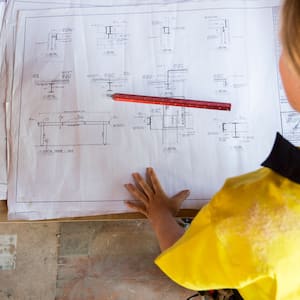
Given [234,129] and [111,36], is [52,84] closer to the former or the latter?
[111,36]

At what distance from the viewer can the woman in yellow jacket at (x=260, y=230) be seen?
413mm

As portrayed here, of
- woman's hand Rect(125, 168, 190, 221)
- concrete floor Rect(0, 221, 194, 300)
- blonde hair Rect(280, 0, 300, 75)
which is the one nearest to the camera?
blonde hair Rect(280, 0, 300, 75)

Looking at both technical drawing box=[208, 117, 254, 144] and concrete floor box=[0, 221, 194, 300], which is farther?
concrete floor box=[0, 221, 194, 300]

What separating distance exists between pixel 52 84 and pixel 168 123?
201mm

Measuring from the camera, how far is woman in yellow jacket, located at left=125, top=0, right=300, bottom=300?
413 millimetres

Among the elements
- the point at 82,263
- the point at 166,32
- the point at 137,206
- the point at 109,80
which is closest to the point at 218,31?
the point at 166,32

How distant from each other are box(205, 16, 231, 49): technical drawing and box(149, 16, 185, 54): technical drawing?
0.05 m

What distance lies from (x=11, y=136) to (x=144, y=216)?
0.25 m

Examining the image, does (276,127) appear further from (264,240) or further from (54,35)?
(54,35)

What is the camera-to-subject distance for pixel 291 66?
0.39m

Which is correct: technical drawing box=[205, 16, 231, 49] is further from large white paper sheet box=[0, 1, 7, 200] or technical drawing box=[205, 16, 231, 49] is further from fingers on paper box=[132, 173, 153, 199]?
large white paper sheet box=[0, 1, 7, 200]

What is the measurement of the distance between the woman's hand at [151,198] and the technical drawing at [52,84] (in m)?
0.19

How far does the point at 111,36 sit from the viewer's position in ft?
2.10

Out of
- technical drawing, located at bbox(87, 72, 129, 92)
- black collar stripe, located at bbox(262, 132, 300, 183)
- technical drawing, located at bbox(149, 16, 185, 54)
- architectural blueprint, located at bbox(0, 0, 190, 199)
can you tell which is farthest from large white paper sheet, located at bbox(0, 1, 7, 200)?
black collar stripe, located at bbox(262, 132, 300, 183)
